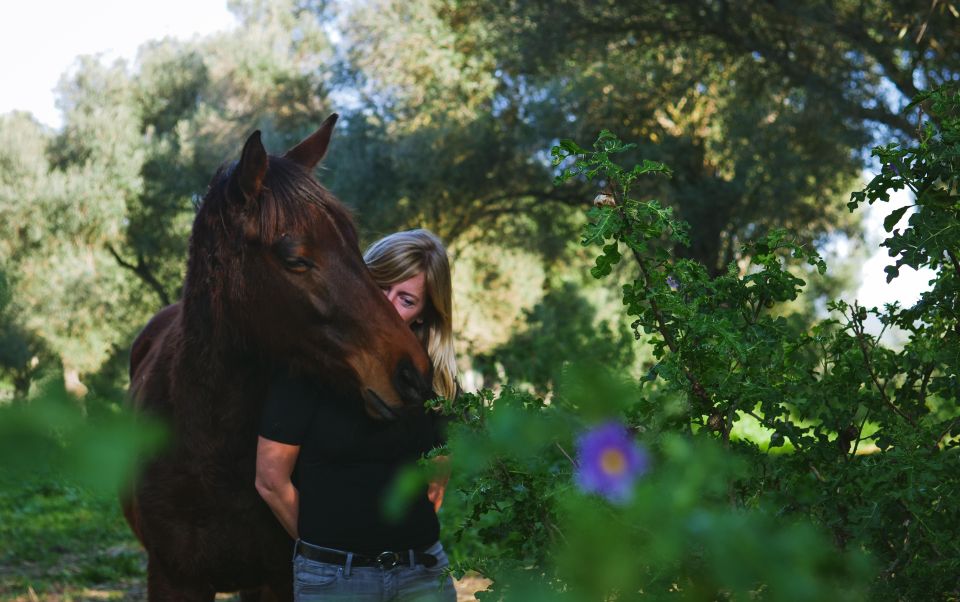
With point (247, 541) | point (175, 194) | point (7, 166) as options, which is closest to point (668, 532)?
point (247, 541)

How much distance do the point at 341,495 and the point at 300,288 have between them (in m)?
0.64

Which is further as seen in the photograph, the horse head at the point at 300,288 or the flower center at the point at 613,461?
the horse head at the point at 300,288

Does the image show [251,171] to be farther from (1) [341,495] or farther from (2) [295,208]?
(1) [341,495]

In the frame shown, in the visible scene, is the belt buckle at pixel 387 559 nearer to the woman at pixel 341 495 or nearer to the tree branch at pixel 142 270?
the woman at pixel 341 495

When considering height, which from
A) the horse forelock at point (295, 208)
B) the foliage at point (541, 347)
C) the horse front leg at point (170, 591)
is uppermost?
the foliage at point (541, 347)

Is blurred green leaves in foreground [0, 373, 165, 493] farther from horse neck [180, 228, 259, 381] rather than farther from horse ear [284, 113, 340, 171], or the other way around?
horse ear [284, 113, 340, 171]

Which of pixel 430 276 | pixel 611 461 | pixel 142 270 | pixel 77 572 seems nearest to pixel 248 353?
pixel 430 276

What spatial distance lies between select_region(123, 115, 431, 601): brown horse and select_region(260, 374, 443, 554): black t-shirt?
147 millimetres

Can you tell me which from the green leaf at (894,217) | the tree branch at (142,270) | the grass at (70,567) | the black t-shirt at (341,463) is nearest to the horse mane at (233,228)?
the black t-shirt at (341,463)

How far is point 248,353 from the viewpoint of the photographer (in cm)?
277

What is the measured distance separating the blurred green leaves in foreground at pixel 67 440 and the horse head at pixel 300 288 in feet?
5.93

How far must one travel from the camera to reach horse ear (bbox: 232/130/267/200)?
8.58ft

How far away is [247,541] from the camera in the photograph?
295cm

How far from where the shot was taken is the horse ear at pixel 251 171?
262 centimetres
